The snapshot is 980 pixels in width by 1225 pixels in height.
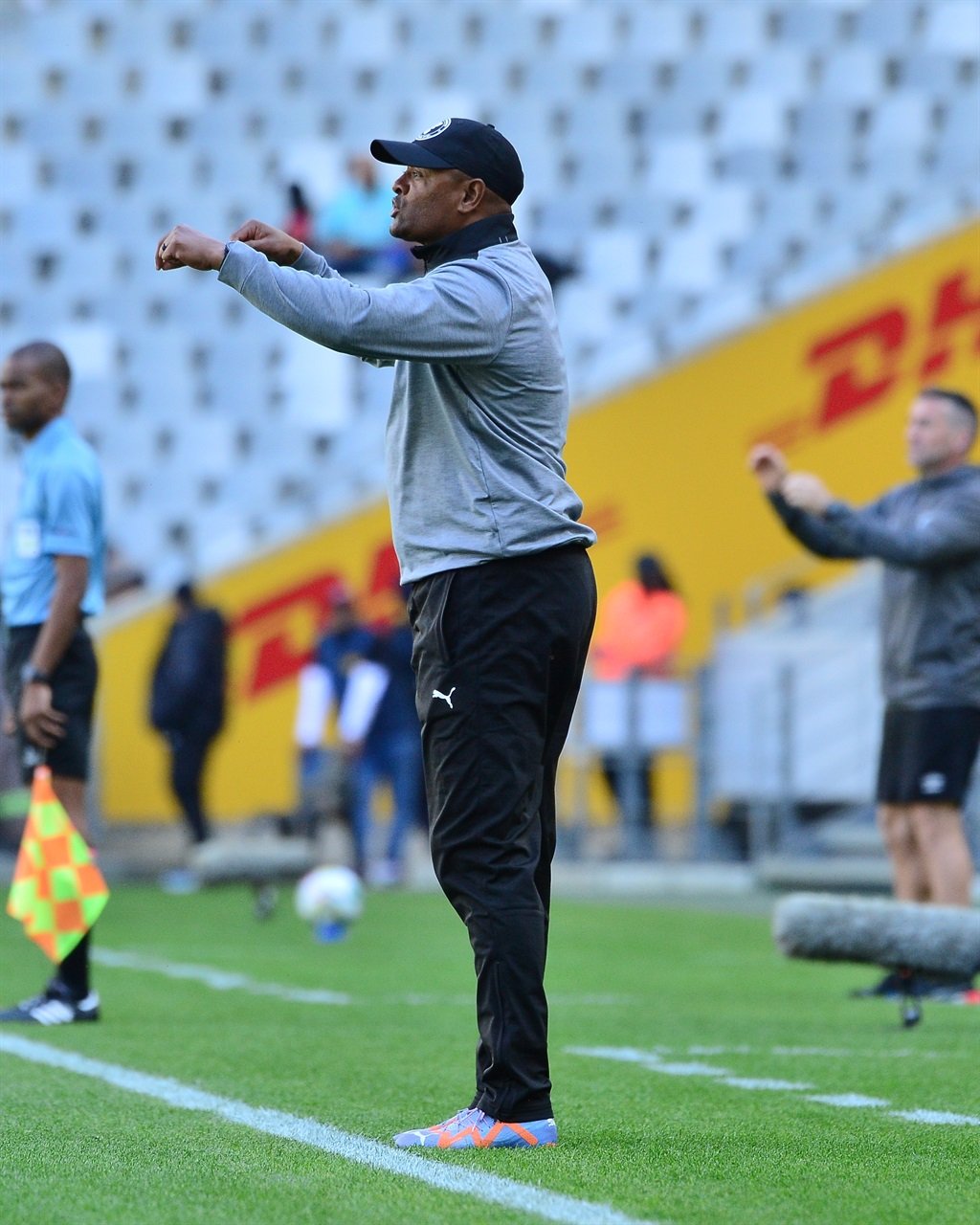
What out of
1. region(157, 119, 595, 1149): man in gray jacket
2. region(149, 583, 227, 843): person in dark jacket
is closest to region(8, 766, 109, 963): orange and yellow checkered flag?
region(157, 119, 595, 1149): man in gray jacket

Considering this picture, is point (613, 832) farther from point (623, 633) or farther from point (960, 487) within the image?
point (960, 487)

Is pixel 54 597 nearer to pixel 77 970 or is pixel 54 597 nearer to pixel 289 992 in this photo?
pixel 77 970

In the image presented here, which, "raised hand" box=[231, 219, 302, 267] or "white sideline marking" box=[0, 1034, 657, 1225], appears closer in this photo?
"white sideline marking" box=[0, 1034, 657, 1225]

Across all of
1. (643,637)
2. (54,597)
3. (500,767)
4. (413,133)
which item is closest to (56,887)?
(54,597)

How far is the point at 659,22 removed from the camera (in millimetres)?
19609

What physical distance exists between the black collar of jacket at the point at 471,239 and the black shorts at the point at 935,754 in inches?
134

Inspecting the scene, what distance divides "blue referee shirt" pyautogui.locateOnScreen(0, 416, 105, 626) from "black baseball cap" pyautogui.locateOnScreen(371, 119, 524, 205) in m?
2.27

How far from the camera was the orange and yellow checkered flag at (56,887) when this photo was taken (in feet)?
18.9

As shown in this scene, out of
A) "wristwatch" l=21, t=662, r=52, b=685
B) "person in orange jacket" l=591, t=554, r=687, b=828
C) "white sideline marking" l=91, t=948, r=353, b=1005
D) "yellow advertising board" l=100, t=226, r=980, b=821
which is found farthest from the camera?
"yellow advertising board" l=100, t=226, r=980, b=821

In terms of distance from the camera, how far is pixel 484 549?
398 centimetres

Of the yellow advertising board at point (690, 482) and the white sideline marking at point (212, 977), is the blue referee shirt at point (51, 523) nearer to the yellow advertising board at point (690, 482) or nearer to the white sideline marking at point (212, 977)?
the white sideline marking at point (212, 977)

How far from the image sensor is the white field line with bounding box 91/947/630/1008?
6973 mm

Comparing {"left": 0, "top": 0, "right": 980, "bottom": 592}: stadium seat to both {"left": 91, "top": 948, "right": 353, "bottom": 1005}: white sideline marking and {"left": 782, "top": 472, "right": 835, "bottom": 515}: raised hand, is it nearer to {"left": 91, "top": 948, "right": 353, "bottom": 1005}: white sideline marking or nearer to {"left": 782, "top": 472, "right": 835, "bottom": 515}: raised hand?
{"left": 91, "top": 948, "right": 353, "bottom": 1005}: white sideline marking

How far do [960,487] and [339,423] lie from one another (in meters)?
11.7
